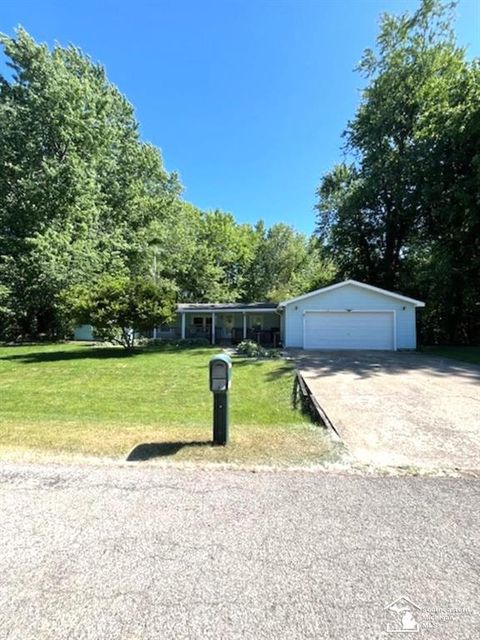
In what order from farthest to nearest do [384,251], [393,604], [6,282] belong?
1. [384,251]
2. [6,282]
3. [393,604]

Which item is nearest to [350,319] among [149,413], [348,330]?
[348,330]

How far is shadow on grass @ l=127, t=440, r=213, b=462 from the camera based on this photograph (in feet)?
13.7

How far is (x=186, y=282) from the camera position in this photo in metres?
33.5

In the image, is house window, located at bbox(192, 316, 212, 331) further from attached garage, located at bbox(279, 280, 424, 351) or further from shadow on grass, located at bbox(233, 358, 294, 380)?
shadow on grass, located at bbox(233, 358, 294, 380)

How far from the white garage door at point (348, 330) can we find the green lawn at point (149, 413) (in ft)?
20.8

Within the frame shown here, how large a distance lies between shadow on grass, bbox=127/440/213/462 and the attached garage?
14.2 meters

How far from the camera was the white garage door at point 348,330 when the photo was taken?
18.2 metres

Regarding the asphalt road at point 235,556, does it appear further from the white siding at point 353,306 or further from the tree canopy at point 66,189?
the tree canopy at point 66,189

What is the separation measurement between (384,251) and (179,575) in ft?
88.8

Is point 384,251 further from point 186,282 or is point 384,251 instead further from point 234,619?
point 234,619

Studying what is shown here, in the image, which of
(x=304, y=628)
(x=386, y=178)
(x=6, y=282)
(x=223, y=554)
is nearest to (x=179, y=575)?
(x=223, y=554)

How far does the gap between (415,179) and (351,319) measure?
10522 mm

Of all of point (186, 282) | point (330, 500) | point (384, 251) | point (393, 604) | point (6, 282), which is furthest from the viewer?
point (186, 282)

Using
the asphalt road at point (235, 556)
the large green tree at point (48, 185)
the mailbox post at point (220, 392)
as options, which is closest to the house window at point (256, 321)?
the large green tree at point (48, 185)
